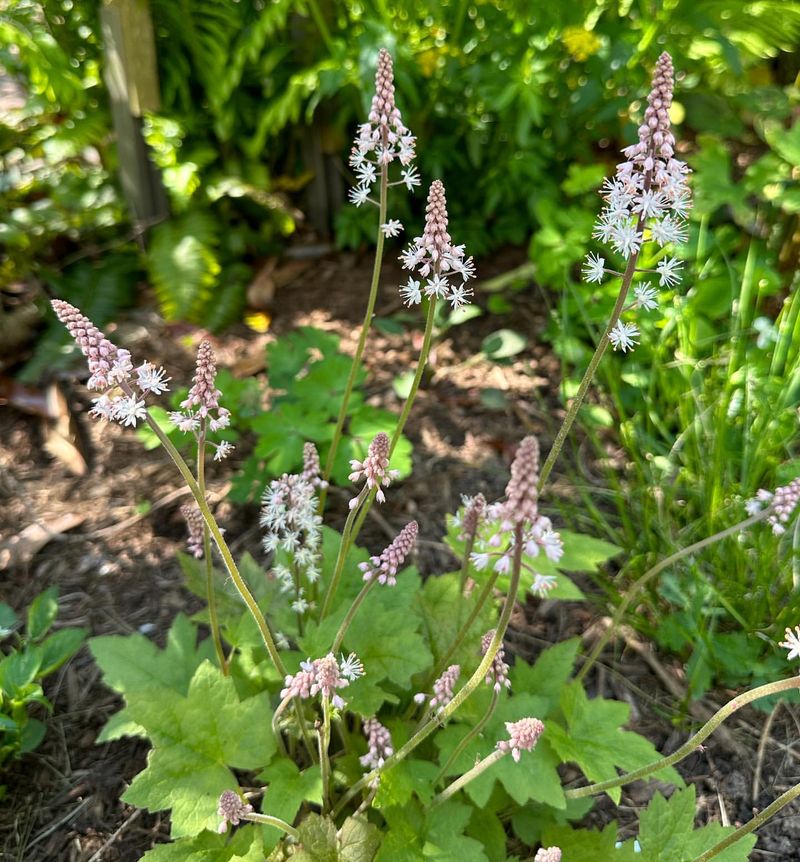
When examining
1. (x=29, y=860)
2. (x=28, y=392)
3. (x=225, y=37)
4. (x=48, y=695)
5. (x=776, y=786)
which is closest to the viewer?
(x=29, y=860)

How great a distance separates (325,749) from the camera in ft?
5.18

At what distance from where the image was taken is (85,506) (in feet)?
10.1

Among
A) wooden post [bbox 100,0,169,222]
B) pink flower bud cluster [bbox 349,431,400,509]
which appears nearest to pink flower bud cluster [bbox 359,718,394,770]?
pink flower bud cluster [bbox 349,431,400,509]

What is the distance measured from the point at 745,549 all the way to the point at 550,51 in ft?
8.18

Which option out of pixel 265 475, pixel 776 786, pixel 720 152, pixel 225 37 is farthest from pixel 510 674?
pixel 225 37

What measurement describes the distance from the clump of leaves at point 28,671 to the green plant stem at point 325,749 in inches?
32.5

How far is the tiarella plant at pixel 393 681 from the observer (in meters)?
1.32

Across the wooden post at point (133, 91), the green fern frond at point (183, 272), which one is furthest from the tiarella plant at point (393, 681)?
the wooden post at point (133, 91)

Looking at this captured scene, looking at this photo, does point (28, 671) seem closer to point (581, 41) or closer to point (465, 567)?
point (465, 567)

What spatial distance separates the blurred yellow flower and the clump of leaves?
327 cm

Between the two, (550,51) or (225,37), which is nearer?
(550,51)

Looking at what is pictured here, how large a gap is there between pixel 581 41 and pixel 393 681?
312 centimetres

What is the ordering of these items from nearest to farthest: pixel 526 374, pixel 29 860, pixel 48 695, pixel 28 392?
pixel 29 860
pixel 48 695
pixel 28 392
pixel 526 374

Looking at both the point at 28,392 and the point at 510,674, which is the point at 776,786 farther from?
the point at 28,392
